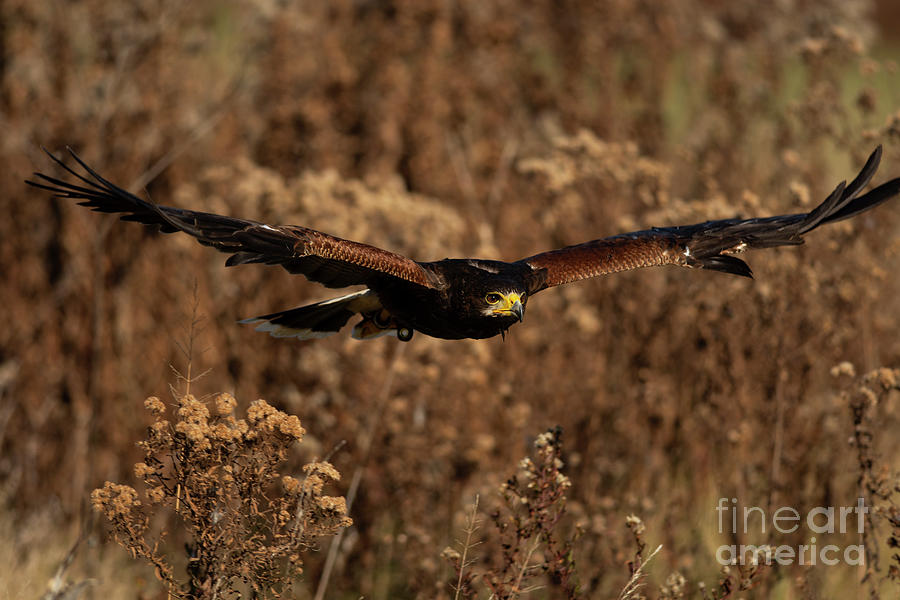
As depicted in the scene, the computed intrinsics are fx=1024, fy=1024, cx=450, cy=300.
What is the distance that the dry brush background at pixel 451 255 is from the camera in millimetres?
5836

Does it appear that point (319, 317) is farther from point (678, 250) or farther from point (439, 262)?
point (678, 250)

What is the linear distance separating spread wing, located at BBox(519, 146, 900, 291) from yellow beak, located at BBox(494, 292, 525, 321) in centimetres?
42

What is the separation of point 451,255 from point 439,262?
1.64 meters

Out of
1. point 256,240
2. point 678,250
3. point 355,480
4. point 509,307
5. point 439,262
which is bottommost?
point 355,480

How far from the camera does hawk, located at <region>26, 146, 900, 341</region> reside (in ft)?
14.0

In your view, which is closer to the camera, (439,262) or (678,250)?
(439,262)

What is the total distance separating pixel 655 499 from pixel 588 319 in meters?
1.24

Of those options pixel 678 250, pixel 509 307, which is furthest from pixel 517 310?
pixel 678 250

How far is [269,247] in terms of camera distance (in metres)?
4.32

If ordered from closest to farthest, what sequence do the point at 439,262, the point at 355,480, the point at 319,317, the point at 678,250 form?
the point at 355,480 < the point at 439,262 < the point at 678,250 < the point at 319,317

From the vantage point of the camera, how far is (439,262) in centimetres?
529

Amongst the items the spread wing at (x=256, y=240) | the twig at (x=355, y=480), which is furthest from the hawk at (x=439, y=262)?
the twig at (x=355, y=480)

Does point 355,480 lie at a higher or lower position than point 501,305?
lower

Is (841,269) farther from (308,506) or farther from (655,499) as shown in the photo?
(308,506)
